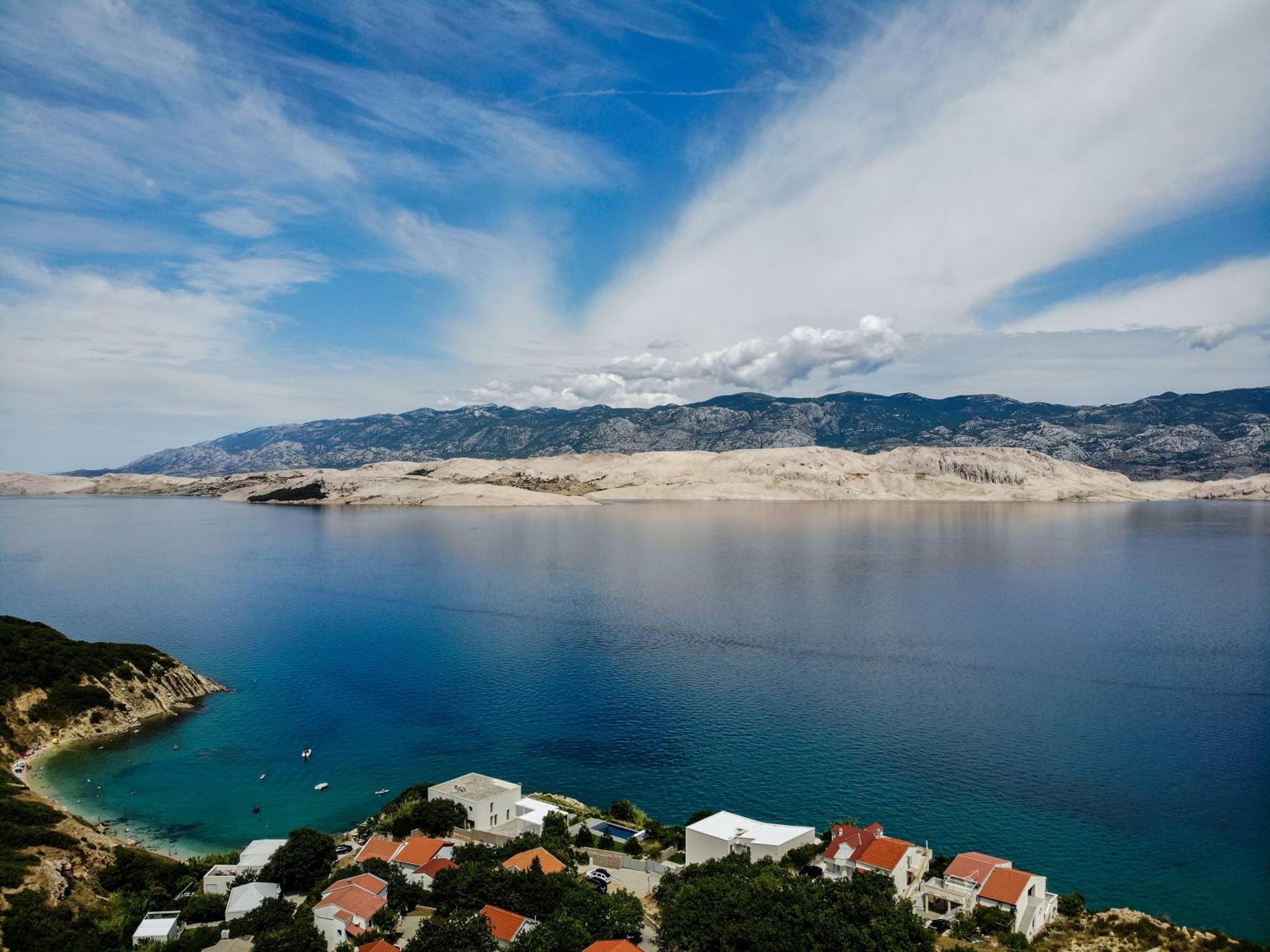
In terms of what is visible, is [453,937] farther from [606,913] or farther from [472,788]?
[472,788]

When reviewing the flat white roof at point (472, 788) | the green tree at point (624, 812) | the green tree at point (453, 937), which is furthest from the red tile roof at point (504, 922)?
the green tree at point (624, 812)

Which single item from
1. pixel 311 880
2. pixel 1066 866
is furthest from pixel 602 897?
pixel 1066 866

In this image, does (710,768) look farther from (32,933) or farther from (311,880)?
(32,933)

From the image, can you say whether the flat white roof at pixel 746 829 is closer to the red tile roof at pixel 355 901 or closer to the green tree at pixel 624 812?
the green tree at pixel 624 812

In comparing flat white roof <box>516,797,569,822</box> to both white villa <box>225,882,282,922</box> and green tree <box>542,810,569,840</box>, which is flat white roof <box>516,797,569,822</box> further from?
white villa <box>225,882,282,922</box>

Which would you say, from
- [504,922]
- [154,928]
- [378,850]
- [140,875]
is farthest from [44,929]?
[504,922]

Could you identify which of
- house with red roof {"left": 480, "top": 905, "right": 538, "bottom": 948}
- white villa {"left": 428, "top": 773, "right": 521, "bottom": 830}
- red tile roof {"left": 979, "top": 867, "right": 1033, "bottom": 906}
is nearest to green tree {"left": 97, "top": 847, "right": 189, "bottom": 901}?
white villa {"left": 428, "top": 773, "right": 521, "bottom": 830}
